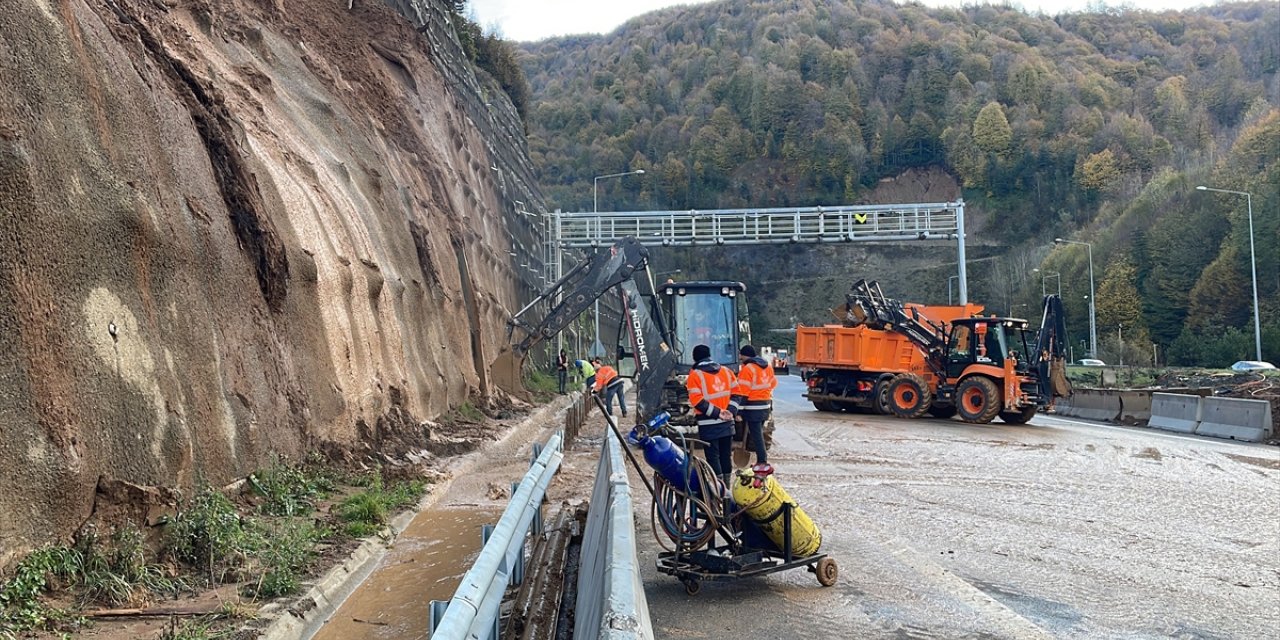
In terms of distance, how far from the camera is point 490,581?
496 centimetres

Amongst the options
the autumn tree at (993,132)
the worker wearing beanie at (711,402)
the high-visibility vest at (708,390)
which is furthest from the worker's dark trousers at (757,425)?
the autumn tree at (993,132)

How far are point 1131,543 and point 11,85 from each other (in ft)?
32.9

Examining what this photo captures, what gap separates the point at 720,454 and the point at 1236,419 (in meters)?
15.8

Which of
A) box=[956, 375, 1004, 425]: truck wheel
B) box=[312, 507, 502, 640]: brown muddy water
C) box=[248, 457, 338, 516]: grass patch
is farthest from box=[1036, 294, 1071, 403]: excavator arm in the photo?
box=[248, 457, 338, 516]: grass patch

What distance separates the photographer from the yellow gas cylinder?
7711 millimetres

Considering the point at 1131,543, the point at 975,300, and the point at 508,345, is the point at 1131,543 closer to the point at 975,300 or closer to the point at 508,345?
the point at 508,345

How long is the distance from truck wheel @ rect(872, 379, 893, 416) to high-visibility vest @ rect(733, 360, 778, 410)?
15.6 meters

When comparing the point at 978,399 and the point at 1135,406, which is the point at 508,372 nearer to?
the point at 978,399

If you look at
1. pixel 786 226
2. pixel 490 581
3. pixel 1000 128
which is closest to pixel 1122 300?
pixel 786 226

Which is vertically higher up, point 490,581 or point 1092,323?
point 1092,323

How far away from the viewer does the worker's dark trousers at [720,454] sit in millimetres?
9820

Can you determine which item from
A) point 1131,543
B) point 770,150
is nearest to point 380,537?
point 1131,543

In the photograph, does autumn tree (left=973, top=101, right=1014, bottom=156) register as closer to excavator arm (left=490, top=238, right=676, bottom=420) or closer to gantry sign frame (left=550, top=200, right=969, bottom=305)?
gantry sign frame (left=550, top=200, right=969, bottom=305)

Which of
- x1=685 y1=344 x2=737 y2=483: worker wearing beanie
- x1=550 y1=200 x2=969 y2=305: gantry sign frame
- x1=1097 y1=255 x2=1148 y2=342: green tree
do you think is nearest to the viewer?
x1=685 y1=344 x2=737 y2=483: worker wearing beanie
